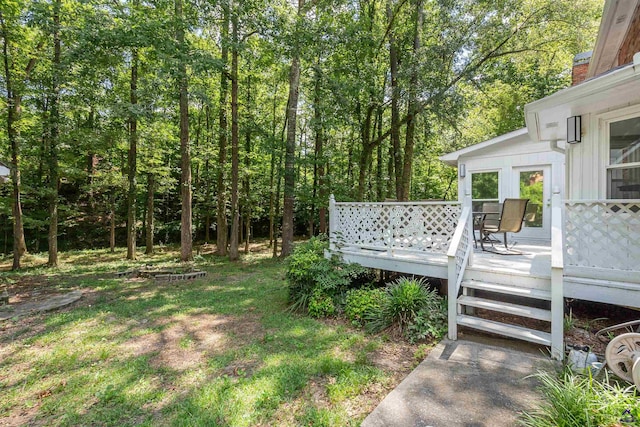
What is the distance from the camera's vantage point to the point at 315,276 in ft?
17.0

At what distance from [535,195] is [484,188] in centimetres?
116

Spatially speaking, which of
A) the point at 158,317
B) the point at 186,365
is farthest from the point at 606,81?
the point at 158,317

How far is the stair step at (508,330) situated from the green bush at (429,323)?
273 mm

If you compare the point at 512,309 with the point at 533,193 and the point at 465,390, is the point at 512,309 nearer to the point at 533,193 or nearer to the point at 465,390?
the point at 465,390

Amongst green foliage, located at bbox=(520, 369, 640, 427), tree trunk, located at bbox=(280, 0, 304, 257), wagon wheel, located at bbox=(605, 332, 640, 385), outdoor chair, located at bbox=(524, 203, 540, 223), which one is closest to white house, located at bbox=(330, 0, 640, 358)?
wagon wheel, located at bbox=(605, 332, 640, 385)

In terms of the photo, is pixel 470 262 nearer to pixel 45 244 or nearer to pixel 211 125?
pixel 211 125

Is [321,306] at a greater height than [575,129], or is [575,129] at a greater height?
[575,129]

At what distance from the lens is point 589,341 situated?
11.2 ft

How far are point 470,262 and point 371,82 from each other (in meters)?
7.97

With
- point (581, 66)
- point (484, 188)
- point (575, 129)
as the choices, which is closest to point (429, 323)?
point (575, 129)

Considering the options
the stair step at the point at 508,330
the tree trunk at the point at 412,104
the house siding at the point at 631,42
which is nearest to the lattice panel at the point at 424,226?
the stair step at the point at 508,330

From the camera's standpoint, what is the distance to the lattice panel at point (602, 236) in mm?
3283

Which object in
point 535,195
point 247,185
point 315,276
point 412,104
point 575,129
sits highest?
point 412,104

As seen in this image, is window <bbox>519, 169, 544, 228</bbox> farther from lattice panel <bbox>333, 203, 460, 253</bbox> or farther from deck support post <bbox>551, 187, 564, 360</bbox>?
deck support post <bbox>551, 187, 564, 360</bbox>
